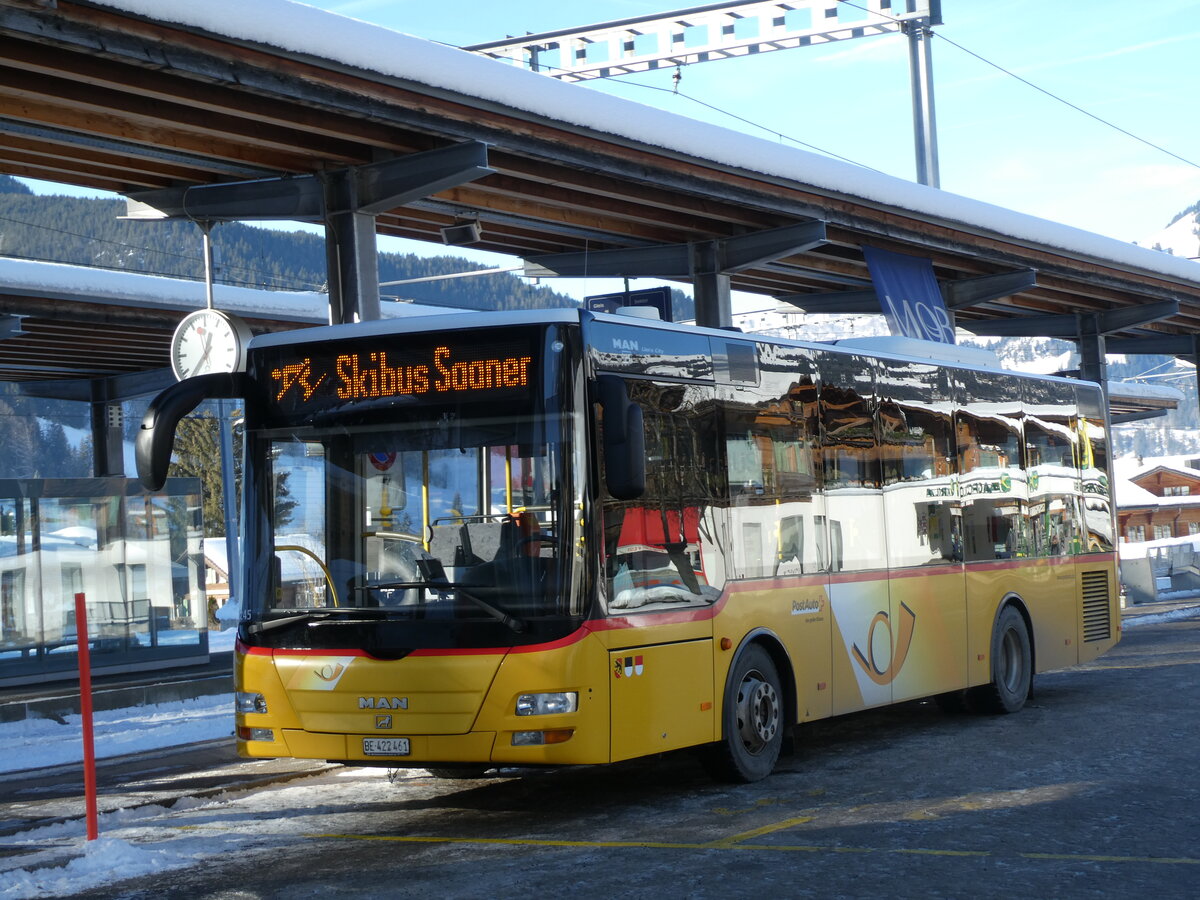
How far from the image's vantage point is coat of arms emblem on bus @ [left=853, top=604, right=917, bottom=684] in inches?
465

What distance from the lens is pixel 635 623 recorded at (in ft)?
30.1

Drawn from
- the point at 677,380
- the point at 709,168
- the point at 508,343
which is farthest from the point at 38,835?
the point at 709,168

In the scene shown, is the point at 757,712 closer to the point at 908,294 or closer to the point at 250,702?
the point at 250,702

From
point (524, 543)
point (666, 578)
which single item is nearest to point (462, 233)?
point (666, 578)

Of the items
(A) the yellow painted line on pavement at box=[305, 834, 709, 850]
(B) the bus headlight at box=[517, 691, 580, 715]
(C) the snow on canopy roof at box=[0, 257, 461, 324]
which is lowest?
(A) the yellow painted line on pavement at box=[305, 834, 709, 850]

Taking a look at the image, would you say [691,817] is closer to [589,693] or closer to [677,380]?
[589,693]

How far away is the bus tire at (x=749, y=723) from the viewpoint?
33.0 ft

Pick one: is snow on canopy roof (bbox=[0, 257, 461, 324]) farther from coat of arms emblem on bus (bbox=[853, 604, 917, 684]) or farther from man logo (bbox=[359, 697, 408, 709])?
man logo (bbox=[359, 697, 408, 709])

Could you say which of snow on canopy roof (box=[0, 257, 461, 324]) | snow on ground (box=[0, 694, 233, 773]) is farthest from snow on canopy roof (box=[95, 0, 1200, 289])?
snow on ground (box=[0, 694, 233, 773])

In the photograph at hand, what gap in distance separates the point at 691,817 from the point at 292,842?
226 cm

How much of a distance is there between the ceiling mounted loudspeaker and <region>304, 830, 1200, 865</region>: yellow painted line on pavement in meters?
10.6

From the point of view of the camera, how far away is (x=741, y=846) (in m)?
8.02

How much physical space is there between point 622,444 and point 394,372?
4.73 feet

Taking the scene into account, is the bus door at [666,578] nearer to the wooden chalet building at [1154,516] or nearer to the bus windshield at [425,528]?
the bus windshield at [425,528]
